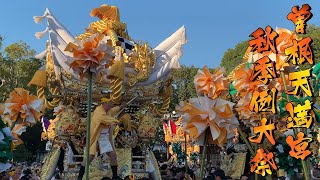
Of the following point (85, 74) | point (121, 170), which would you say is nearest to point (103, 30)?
point (121, 170)

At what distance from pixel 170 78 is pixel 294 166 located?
3752 mm

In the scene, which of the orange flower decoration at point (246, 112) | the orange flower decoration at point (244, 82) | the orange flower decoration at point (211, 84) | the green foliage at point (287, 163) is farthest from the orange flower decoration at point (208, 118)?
the green foliage at point (287, 163)

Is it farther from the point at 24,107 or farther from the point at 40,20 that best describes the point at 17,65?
the point at 24,107

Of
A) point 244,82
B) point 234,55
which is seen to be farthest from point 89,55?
point 234,55

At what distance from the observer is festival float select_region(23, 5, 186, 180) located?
906 centimetres

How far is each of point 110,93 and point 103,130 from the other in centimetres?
89

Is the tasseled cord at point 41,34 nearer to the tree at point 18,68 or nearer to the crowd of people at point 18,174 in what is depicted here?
the crowd of people at point 18,174

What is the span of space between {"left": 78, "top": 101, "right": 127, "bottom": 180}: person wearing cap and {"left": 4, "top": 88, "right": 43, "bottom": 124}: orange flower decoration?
134cm

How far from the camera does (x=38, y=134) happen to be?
3578 centimetres

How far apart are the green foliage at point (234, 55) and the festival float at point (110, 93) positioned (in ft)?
86.5

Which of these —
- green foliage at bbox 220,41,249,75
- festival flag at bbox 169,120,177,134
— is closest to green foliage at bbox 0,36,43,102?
festival flag at bbox 169,120,177,134

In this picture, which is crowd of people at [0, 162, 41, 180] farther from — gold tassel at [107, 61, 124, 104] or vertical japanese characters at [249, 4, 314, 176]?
vertical japanese characters at [249, 4, 314, 176]

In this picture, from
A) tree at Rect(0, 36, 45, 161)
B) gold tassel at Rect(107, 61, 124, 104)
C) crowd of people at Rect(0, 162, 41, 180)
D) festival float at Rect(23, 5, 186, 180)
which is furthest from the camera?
tree at Rect(0, 36, 45, 161)

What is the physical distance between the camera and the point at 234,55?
37062mm
